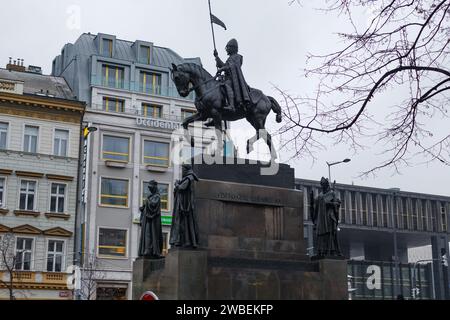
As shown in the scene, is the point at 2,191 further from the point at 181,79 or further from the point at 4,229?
the point at 181,79

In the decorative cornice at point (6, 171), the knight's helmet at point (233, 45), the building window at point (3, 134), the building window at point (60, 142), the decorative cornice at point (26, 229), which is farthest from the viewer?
the building window at point (60, 142)

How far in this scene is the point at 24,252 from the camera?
48.9 metres

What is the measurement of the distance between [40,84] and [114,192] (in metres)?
10.7

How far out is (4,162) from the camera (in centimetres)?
5056

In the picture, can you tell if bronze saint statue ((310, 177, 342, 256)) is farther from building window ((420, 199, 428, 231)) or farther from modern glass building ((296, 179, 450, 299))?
building window ((420, 199, 428, 231))

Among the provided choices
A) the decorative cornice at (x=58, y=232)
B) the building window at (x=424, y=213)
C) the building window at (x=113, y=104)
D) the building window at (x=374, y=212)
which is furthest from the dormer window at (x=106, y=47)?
the building window at (x=424, y=213)

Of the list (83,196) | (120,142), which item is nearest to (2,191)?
(83,196)

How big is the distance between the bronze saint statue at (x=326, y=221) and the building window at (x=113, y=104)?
38.1m

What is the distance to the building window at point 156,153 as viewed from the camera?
185 ft

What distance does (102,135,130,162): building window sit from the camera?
180 ft

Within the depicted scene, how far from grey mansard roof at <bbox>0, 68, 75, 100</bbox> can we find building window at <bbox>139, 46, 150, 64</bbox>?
674 centimetres

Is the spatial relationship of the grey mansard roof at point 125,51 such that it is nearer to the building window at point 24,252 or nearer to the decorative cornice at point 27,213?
the decorative cornice at point 27,213
